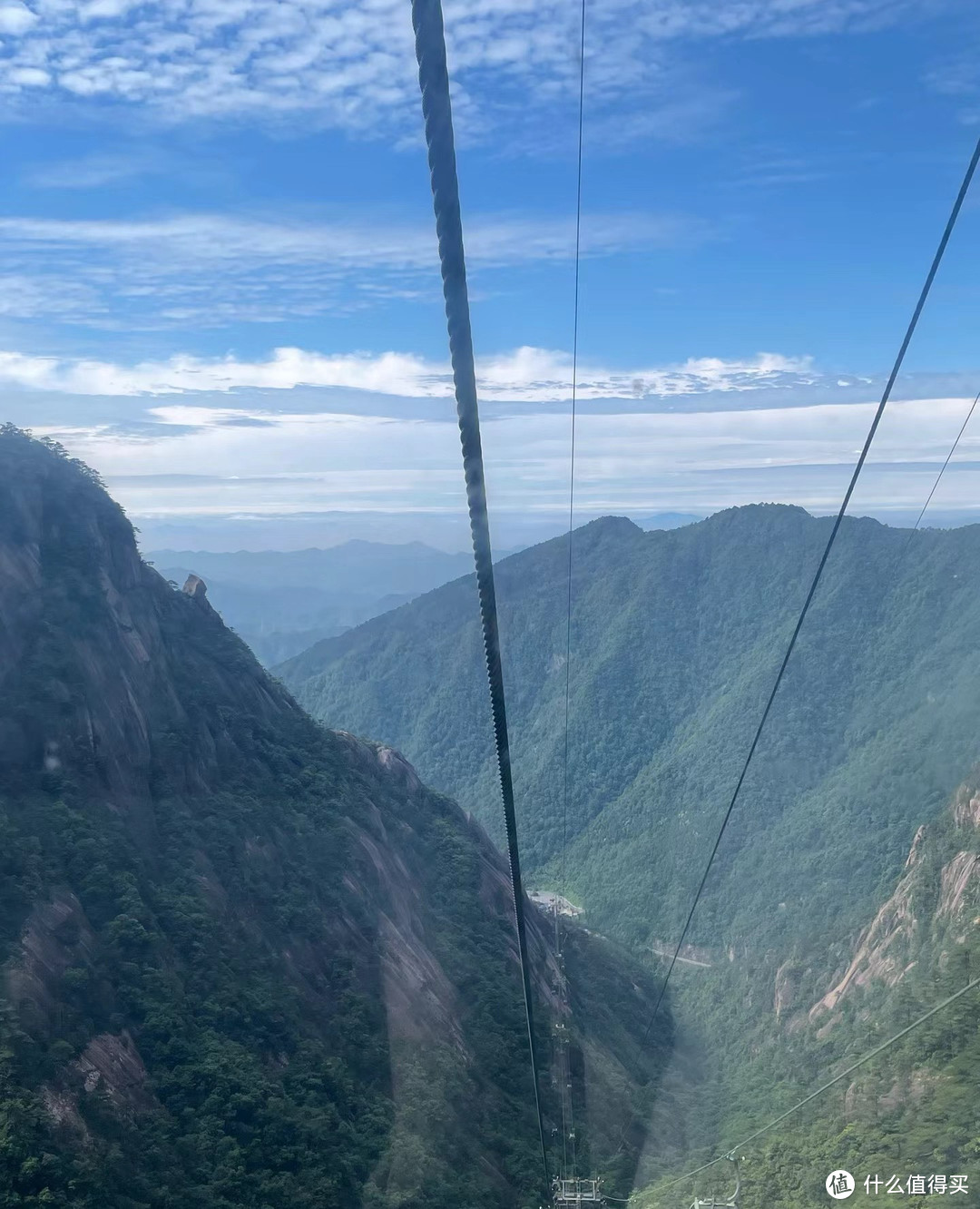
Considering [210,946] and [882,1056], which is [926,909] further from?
[210,946]

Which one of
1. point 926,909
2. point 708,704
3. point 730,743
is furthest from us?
point 708,704

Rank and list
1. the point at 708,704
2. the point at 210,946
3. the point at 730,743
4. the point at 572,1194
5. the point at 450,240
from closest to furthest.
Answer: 1. the point at 450,240
2. the point at 572,1194
3. the point at 210,946
4. the point at 730,743
5. the point at 708,704

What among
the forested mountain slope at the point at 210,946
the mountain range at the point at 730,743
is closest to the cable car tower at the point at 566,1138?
the forested mountain slope at the point at 210,946

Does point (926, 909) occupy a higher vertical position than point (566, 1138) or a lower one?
higher

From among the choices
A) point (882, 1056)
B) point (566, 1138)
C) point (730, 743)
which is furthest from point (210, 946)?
point (730, 743)

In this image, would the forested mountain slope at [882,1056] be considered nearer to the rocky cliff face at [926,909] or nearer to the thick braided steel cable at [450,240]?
the rocky cliff face at [926,909]

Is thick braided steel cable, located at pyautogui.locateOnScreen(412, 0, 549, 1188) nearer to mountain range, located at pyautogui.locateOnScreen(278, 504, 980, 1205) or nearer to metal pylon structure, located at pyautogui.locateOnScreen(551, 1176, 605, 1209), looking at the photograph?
metal pylon structure, located at pyautogui.locateOnScreen(551, 1176, 605, 1209)
